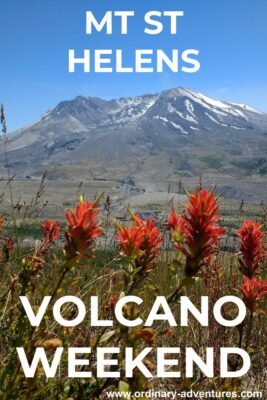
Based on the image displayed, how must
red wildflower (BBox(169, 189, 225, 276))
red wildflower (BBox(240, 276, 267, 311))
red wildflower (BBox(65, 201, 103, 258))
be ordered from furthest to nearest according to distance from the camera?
1. red wildflower (BBox(240, 276, 267, 311))
2. red wildflower (BBox(169, 189, 225, 276))
3. red wildflower (BBox(65, 201, 103, 258))

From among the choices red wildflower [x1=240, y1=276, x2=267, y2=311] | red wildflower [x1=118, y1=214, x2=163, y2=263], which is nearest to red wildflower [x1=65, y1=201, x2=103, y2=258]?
red wildflower [x1=118, y1=214, x2=163, y2=263]

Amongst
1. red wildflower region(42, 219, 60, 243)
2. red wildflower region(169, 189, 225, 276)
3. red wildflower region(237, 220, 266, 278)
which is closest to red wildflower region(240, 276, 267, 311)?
red wildflower region(237, 220, 266, 278)

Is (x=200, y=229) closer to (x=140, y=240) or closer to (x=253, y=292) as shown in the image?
(x=140, y=240)

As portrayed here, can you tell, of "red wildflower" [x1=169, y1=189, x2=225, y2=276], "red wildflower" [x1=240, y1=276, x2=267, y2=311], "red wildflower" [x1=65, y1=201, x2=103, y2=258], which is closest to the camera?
"red wildflower" [x1=65, y1=201, x2=103, y2=258]

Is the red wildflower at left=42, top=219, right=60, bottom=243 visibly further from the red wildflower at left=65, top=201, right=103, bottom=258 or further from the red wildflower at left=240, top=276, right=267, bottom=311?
the red wildflower at left=65, top=201, right=103, bottom=258

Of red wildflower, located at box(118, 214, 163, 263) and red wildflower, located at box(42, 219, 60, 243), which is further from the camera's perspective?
red wildflower, located at box(42, 219, 60, 243)

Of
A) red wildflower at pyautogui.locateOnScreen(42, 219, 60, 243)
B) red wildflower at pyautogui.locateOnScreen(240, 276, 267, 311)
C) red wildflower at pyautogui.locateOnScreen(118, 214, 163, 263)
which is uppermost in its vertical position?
red wildflower at pyautogui.locateOnScreen(118, 214, 163, 263)

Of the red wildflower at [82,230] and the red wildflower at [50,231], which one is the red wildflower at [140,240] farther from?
the red wildflower at [50,231]

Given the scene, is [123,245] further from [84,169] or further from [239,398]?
[84,169]

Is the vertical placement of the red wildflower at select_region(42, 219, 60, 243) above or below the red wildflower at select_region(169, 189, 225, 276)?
below
